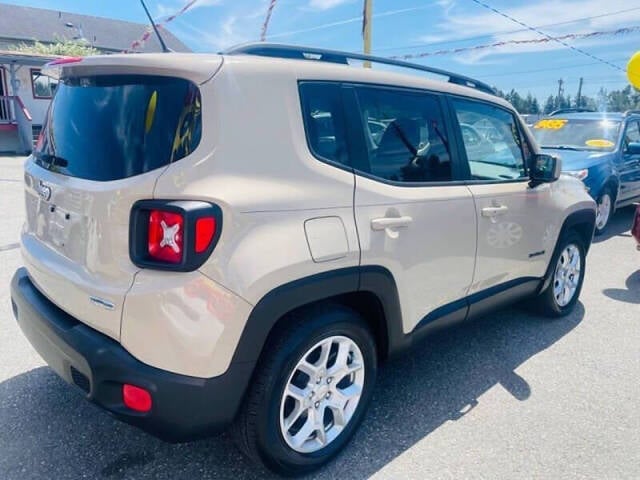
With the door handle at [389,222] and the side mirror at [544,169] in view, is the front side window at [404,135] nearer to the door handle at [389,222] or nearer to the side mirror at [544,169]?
the door handle at [389,222]

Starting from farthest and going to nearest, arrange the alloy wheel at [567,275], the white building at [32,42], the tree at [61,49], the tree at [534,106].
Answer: the tree at [534,106] < the tree at [61,49] < the white building at [32,42] < the alloy wheel at [567,275]

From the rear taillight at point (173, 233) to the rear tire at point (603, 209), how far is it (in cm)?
719

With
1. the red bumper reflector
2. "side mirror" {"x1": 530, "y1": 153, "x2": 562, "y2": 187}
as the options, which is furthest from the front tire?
"side mirror" {"x1": 530, "y1": 153, "x2": 562, "y2": 187}

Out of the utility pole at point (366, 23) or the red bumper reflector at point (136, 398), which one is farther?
the utility pole at point (366, 23)

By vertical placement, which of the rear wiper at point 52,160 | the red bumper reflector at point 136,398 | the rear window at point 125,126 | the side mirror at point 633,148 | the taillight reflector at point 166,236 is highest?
the rear window at point 125,126

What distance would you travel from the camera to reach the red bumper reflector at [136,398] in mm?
1889

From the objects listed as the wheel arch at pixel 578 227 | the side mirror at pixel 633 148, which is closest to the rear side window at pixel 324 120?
the wheel arch at pixel 578 227

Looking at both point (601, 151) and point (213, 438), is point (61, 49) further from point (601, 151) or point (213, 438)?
point (213, 438)

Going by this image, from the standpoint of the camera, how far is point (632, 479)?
2.38 metres

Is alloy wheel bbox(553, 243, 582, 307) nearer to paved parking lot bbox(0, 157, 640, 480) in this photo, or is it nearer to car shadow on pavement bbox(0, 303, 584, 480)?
paved parking lot bbox(0, 157, 640, 480)

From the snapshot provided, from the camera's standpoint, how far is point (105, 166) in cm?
203

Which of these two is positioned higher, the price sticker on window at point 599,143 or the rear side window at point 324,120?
the rear side window at point 324,120

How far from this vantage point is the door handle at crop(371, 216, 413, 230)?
2.34 meters

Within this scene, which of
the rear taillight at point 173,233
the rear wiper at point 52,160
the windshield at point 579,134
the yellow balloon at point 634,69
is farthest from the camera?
the yellow balloon at point 634,69
